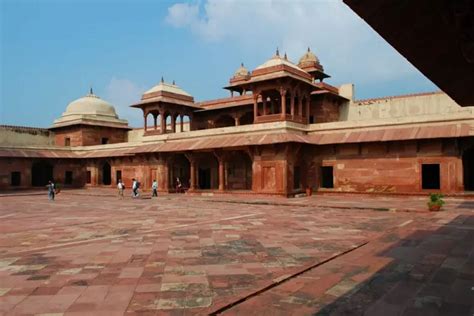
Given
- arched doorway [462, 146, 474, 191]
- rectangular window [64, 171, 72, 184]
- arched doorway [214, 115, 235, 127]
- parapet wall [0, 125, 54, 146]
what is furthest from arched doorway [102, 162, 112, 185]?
arched doorway [462, 146, 474, 191]

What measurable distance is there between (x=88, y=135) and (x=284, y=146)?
930 inches

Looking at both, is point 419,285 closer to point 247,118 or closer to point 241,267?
point 241,267

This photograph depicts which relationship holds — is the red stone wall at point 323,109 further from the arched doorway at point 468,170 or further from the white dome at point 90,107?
the white dome at point 90,107

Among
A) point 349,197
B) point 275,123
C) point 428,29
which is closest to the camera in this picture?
point 428,29

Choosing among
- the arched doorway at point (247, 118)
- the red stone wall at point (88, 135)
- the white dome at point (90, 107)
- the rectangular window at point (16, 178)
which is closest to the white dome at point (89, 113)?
the white dome at point (90, 107)

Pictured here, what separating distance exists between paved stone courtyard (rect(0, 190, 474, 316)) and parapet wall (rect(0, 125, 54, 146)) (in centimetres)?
2908

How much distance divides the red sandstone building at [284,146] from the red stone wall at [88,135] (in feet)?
0.68

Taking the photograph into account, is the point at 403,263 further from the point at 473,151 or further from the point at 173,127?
the point at 173,127

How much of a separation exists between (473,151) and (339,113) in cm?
917

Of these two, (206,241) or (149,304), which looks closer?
(149,304)

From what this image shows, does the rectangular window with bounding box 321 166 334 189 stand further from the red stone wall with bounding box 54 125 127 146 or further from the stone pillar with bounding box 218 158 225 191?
the red stone wall with bounding box 54 125 127 146

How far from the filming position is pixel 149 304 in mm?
4734

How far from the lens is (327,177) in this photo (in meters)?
22.7

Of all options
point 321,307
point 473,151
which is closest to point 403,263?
point 321,307
